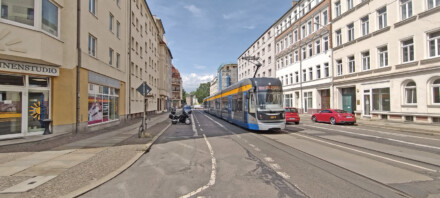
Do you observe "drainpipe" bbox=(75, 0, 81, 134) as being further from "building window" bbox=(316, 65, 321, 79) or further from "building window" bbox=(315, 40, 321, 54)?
"building window" bbox=(316, 65, 321, 79)

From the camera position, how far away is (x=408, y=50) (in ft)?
54.5

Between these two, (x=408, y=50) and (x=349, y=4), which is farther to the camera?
(x=349, y=4)

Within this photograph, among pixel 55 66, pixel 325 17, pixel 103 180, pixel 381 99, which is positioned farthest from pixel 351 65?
pixel 55 66

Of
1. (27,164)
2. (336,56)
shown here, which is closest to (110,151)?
(27,164)

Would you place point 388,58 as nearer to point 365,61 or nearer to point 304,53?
point 365,61

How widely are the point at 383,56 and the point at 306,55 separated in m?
11.8

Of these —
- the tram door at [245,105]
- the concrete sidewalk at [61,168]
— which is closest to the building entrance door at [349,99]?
the tram door at [245,105]

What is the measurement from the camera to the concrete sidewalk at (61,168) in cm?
408

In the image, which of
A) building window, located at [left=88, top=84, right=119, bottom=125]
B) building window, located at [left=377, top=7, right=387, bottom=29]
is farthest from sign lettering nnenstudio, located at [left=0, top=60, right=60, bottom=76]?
building window, located at [left=377, top=7, right=387, bottom=29]

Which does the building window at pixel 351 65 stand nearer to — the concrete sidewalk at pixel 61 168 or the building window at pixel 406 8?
the building window at pixel 406 8

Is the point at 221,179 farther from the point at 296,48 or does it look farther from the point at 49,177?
the point at 296,48

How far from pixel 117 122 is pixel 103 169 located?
42.8 feet

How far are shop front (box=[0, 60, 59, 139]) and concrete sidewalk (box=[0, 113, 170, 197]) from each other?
120 inches

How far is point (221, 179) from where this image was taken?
4.58 meters
